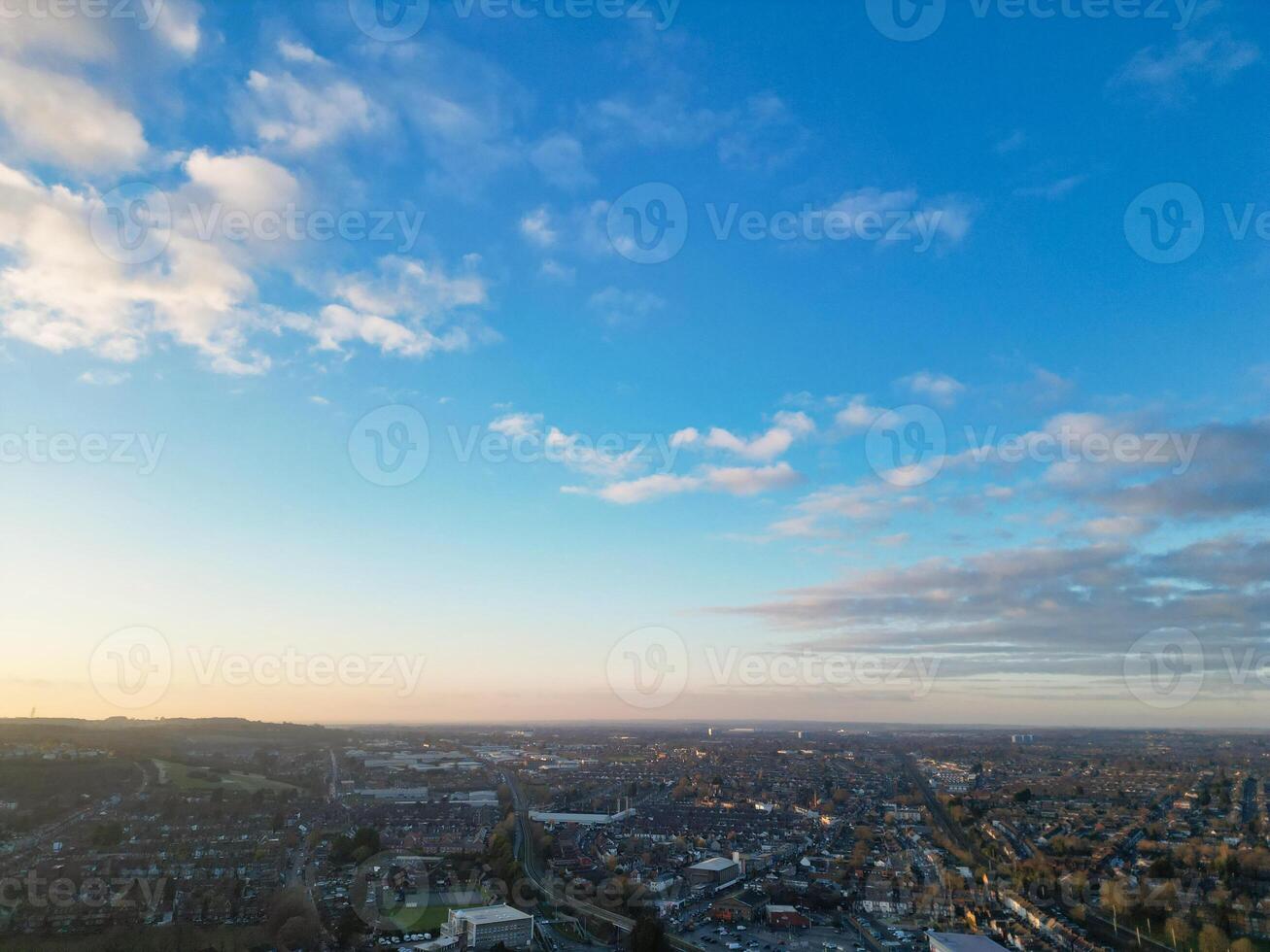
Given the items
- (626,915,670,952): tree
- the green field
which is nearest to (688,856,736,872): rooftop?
(626,915,670,952): tree

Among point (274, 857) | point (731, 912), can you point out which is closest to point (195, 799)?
point (274, 857)

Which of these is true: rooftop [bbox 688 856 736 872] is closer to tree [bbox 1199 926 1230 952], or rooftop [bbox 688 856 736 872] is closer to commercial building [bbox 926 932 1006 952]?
commercial building [bbox 926 932 1006 952]

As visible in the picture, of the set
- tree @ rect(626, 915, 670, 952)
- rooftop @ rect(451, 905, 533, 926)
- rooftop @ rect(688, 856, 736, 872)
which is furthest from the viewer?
rooftop @ rect(688, 856, 736, 872)

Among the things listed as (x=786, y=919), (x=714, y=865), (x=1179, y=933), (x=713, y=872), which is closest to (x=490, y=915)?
(x=786, y=919)

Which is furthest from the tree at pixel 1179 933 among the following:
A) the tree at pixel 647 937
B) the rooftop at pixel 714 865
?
the rooftop at pixel 714 865

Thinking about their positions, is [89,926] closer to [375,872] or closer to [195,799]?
[375,872]

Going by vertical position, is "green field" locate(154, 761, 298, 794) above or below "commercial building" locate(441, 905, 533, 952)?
below

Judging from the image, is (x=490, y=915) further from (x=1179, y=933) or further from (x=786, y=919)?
(x=1179, y=933)

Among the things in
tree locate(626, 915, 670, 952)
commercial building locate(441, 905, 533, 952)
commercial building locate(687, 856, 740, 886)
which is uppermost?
tree locate(626, 915, 670, 952)
